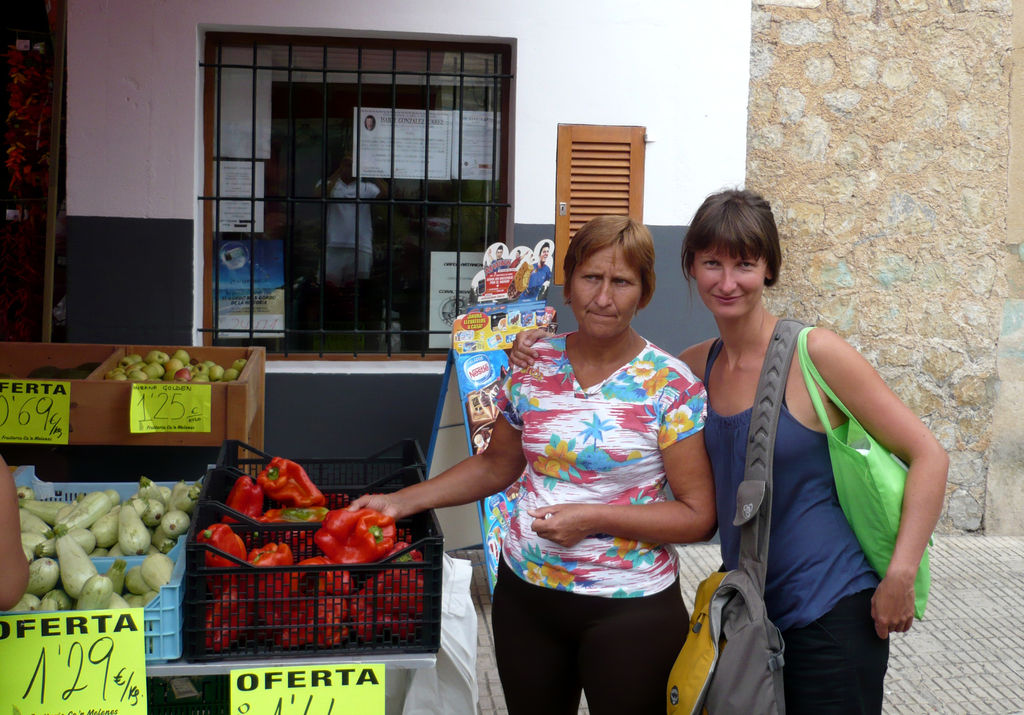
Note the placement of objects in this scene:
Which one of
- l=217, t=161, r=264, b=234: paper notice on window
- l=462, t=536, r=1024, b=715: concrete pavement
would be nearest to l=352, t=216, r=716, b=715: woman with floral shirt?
l=462, t=536, r=1024, b=715: concrete pavement

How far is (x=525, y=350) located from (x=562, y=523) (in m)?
0.48

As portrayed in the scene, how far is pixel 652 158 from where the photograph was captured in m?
5.33

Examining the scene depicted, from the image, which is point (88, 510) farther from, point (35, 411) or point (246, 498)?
point (35, 411)

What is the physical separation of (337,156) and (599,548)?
11.3 ft

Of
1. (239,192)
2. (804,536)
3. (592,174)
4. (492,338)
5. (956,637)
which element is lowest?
(956,637)

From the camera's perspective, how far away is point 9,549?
5.81 ft

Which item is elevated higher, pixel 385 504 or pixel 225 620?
pixel 385 504

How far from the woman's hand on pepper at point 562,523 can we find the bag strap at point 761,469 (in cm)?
33

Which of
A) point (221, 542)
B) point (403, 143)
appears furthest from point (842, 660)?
point (403, 143)

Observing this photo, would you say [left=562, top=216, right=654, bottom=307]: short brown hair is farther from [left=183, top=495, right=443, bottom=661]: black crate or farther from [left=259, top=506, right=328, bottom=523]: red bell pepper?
[left=259, top=506, right=328, bottom=523]: red bell pepper

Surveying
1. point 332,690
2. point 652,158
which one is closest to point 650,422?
point 332,690

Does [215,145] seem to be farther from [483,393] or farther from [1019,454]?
[1019,454]

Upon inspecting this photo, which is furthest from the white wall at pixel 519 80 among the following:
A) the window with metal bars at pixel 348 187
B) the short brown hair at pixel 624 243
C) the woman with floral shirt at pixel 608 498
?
the woman with floral shirt at pixel 608 498

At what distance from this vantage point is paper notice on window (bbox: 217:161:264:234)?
16.9ft
